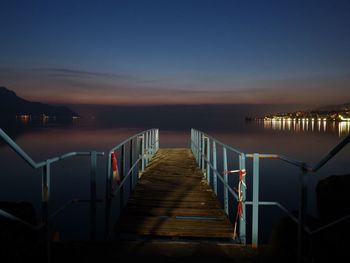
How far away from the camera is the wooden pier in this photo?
4.71 m

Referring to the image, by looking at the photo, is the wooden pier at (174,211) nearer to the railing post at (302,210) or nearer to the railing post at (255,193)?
the railing post at (255,193)

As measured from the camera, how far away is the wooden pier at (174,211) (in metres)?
4.71

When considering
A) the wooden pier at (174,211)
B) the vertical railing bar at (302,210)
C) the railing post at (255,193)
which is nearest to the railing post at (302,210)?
the vertical railing bar at (302,210)

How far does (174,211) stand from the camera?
5496 mm

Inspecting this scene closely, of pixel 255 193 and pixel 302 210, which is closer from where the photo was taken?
pixel 302 210

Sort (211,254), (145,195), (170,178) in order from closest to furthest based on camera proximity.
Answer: (211,254) < (145,195) < (170,178)

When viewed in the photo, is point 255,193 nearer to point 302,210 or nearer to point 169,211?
point 302,210

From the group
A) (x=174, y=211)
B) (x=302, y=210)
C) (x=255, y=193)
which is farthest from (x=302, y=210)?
(x=174, y=211)

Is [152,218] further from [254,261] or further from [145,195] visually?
[254,261]

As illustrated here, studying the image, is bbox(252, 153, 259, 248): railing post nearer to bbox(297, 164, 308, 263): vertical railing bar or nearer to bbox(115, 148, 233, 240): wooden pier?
bbox(115, 148, 233, 240): wooden pier

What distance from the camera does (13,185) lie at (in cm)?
1650

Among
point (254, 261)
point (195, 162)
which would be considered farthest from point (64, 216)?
point (254, 261)

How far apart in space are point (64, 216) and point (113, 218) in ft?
5.92

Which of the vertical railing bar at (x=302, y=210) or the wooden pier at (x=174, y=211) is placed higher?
the vertical railing bar at (x=302, y=210)
